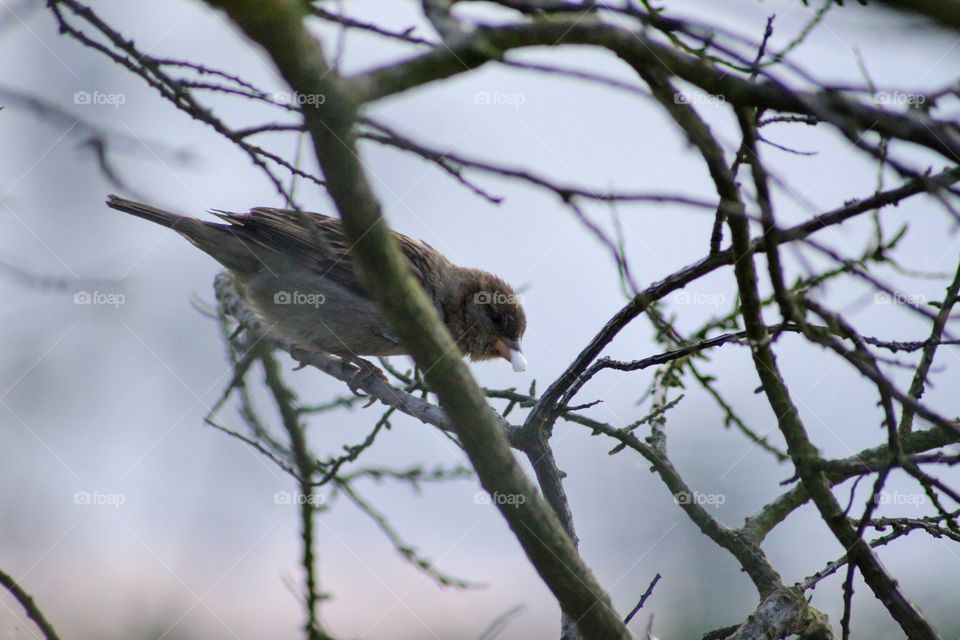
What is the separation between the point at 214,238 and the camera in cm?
630

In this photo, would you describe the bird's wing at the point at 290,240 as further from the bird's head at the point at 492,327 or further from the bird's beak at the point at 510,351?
the bird's beak at the point at 510,351

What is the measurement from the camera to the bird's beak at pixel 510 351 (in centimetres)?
673

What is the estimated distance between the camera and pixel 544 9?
6.89 feet

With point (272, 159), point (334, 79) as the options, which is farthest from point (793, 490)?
point (334, 79)

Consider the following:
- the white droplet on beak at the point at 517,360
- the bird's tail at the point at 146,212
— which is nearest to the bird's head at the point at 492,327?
the white droplet on beak at the point at 517,360

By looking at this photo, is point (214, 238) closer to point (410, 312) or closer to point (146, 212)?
point (146, 212)

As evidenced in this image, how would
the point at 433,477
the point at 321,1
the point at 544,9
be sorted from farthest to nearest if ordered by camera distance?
the point at 433,477, the point at 321,1, the point at 544,9

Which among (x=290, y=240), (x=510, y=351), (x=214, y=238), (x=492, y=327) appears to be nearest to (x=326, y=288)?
Answer: (x=290, y=240)

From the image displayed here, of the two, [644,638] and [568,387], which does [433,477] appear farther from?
[644,638]

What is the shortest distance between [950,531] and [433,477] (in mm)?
2106

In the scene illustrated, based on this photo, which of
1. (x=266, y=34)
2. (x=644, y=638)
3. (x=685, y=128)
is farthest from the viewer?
(x=644, y=638)

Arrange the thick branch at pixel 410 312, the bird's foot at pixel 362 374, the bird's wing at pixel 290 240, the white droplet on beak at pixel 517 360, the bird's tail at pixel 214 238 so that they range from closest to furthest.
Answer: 1. the thick branch at pixel 410 312
2. the bird's foot at pixel 362 374
3. the bird's tail at pixel 214 238
4. the bird's wing at pixel 290 240
5. the white droplet on beak at pixel 517 360

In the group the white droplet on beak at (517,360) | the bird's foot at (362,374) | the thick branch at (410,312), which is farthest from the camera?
the white droplet on beak at (517,360)

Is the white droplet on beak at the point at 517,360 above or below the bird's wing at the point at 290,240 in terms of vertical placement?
above
